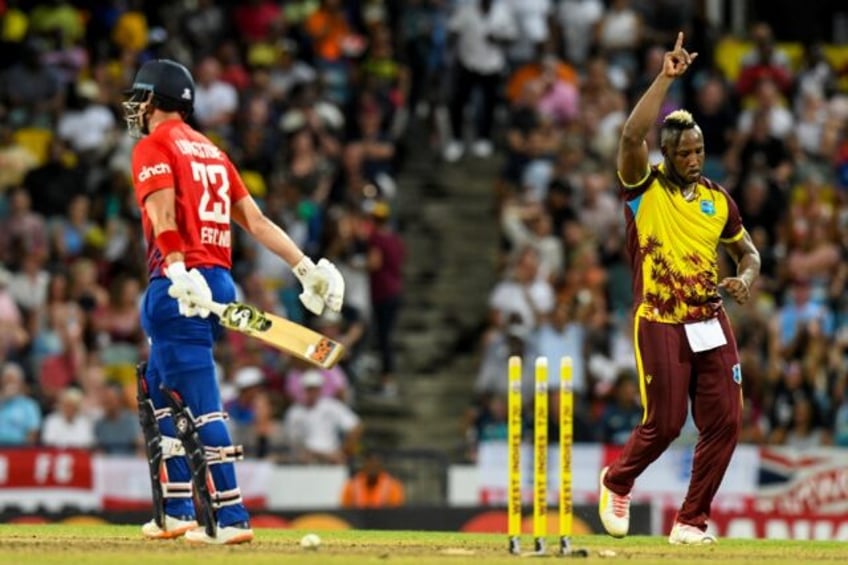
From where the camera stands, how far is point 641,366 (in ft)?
43.3

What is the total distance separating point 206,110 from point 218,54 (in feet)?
4.46

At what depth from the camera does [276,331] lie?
12406 mm

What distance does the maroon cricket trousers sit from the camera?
13.1m

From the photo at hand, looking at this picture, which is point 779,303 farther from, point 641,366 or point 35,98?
point 641,366

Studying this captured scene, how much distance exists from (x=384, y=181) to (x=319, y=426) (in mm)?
4554

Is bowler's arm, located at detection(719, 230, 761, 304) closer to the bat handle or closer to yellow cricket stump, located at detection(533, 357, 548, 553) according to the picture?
yellow cricket stump, located at detection(533, 357, 548, 553)

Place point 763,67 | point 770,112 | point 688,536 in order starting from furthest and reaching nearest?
point 763,67 < point 770,112 < point 688,536

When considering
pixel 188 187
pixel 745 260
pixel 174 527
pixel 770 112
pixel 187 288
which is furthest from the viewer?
pixel 770 112

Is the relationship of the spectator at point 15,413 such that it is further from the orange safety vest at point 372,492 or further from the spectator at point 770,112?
the spectator at point 770,112

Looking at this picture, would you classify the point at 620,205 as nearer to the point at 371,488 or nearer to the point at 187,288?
the point at 371,488

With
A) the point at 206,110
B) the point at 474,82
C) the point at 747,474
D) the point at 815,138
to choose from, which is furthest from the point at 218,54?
the point at 747,474

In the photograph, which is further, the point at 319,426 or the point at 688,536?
the point at 319,426

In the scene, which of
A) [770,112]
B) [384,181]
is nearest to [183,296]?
[384,181]

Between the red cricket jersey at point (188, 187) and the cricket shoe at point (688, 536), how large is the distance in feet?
10.1
